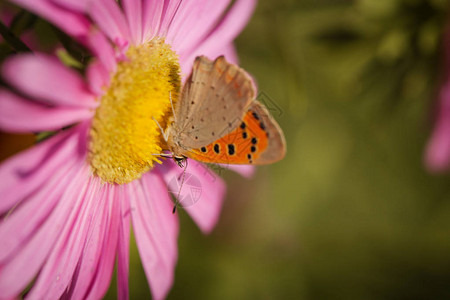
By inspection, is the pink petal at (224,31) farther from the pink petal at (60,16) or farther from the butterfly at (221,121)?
the pink petal at (60,16)

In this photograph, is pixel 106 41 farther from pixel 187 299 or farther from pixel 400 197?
pixel 400 197

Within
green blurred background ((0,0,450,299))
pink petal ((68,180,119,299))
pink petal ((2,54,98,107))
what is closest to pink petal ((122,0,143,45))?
pink petal ((2,54,98,107))

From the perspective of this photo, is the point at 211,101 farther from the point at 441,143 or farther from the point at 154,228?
the point at 441,143

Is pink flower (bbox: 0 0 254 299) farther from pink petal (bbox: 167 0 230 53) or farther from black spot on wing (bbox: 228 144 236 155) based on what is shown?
black spot on wing (bbox: 228 144 236 155)

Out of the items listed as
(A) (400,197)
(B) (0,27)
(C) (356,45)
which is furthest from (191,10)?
(A) (400,197)

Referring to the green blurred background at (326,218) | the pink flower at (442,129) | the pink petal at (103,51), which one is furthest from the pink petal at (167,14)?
the green blurred background at (326,218)

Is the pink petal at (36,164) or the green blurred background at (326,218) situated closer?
the pink petal at (36,164)
